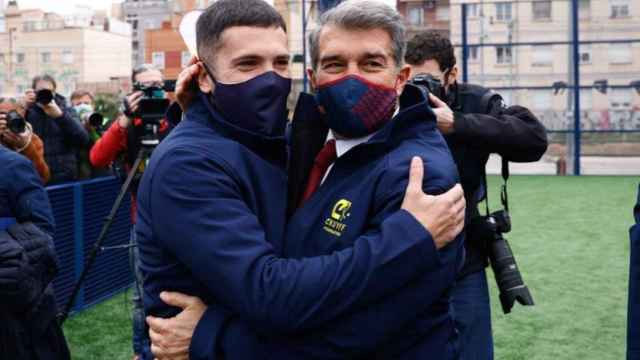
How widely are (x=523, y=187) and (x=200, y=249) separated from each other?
43.5 ft

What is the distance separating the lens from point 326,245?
5.78ft

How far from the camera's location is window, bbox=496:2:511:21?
17.8 meters

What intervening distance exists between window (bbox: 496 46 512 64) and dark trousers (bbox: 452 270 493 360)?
47.3ft

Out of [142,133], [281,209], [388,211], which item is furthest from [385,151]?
[142,133]

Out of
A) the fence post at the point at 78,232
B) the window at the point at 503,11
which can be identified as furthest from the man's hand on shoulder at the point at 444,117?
the window at the point at 503,11

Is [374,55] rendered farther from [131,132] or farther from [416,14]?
[416,14]

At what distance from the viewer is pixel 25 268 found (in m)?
3.47

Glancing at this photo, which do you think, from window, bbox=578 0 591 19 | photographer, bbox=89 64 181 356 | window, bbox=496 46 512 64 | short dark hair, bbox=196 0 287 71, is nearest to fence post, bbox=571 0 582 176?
window, bbox=578 0 591 19

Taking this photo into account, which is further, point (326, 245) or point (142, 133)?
point (142, 133)

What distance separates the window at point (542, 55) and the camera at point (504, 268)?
46.8 feet

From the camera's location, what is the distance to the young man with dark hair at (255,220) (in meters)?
1.66

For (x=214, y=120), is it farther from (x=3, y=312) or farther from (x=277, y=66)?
(x=3, y=312)

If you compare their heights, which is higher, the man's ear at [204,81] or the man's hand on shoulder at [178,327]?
the man's ear at [204,81]

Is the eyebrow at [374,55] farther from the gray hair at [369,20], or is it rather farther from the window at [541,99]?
the window at [541,99]
